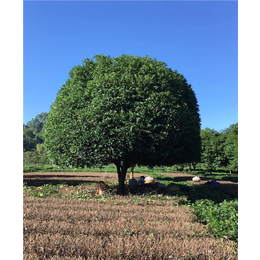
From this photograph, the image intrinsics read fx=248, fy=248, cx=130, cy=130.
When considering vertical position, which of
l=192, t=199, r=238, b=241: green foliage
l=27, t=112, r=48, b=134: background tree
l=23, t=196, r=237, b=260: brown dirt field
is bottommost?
l=192, t=199, r=238, b=241: green foliage

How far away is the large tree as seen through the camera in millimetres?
11453

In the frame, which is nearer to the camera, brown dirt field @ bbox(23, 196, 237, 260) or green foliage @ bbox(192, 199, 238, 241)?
brown dirt field @ bbox(23, 196, 237, 260)

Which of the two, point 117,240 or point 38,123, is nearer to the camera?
point 117,240

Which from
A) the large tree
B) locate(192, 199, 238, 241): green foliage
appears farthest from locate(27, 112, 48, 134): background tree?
locate(192, 199, 238, 241): green foliage

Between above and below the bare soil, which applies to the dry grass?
above

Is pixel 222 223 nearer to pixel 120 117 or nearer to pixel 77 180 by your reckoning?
pixel 120 117

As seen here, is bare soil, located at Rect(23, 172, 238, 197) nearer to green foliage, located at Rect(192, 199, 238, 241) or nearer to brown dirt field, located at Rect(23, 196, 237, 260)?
green foliage, located at Rect(192, 199, 238, 241)

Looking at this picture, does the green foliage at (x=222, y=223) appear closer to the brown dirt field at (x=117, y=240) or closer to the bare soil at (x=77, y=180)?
the brown dirt field at (x=117, y=240)

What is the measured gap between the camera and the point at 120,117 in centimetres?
1138

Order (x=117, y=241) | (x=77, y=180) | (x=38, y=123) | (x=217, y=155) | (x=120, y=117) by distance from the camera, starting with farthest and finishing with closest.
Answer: (x=38, y=123), (x=217, y=155), (x=77, y=180), (x=120, y=117), (x=117, y=241)

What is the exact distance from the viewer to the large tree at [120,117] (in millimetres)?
11453

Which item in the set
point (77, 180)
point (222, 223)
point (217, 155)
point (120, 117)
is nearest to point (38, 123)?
point (217, 155)
